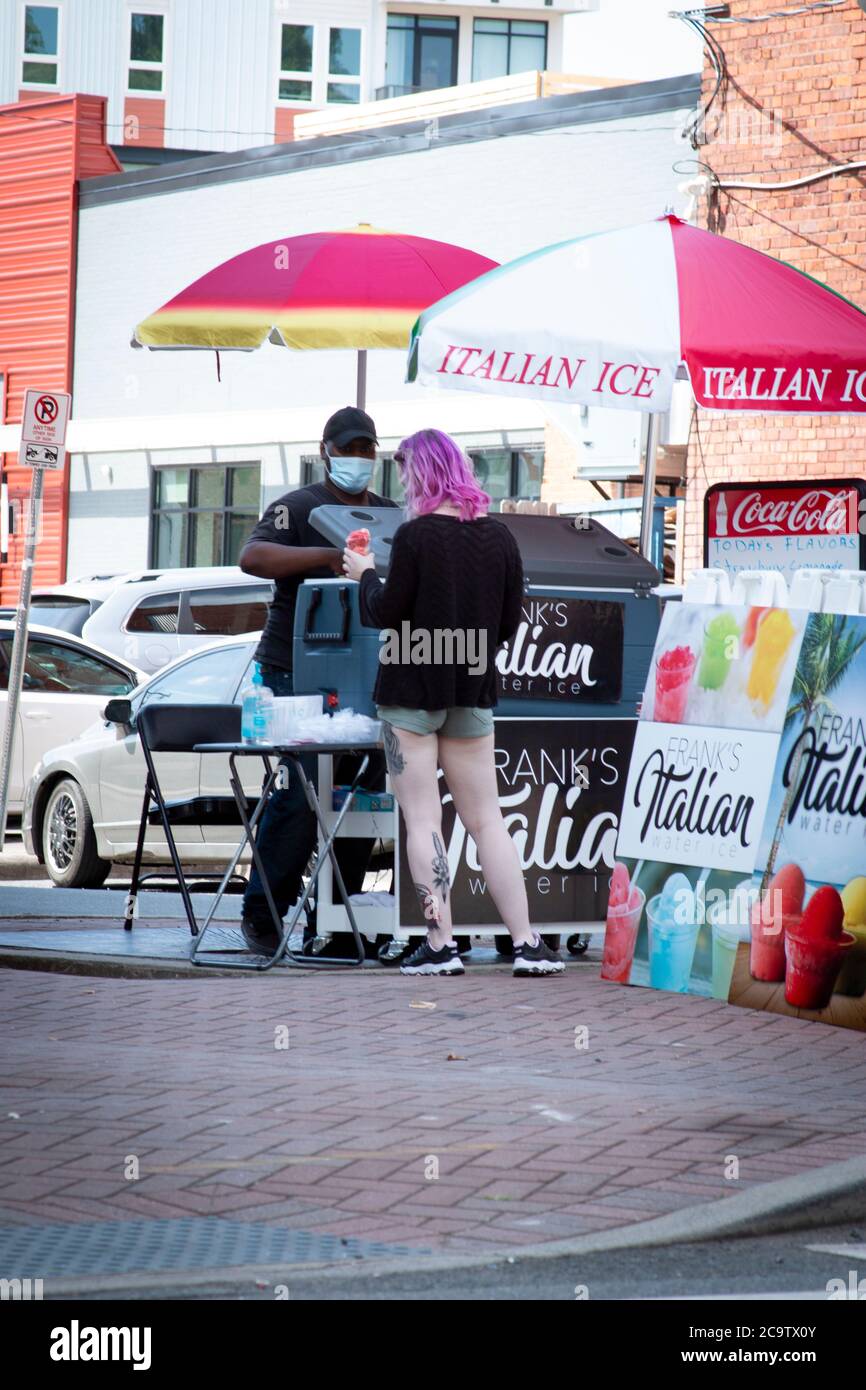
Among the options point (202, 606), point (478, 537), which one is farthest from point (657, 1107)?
point (202, 606)

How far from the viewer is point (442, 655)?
296 inches

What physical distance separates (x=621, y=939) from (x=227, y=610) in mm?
7780

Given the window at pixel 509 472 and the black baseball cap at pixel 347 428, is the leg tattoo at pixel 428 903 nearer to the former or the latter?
the black baseball cap at pixel 347 428

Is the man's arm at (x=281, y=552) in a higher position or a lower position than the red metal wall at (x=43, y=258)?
lower

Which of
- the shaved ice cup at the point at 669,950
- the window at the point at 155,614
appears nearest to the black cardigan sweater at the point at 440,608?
the shaved ice cup at the point at 669,950

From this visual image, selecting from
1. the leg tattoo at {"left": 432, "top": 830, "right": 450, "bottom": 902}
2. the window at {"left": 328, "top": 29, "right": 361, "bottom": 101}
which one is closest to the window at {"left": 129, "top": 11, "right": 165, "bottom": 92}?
the window at {"left": 328, "top": 29, "right": 361, "bottom": 101}

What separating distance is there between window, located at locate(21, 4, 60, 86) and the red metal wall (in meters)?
21.8

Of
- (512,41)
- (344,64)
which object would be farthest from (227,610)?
(512,41)

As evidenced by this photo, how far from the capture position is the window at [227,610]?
15000mm

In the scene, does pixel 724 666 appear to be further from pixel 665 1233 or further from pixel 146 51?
pixel 146 51

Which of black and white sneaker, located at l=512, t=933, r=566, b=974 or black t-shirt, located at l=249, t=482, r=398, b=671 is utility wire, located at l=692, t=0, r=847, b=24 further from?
black and white sneaker, located at l=512, t=933, r=566, b=974

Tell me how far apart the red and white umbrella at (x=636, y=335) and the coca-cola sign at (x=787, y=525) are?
17.1 inches

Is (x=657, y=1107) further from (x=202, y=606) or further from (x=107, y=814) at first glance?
(x=202, y=606)
